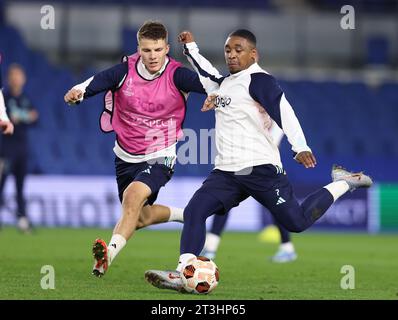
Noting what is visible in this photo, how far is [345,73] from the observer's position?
2448 centimetres

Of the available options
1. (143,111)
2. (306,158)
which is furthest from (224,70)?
(306,158)

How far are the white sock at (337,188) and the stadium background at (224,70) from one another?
673cm

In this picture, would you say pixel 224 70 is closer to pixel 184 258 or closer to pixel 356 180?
pixel 356 180

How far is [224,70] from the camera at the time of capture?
A: 73.2 ft

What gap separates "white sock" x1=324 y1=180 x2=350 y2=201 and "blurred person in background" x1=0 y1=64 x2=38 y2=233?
7682 mm

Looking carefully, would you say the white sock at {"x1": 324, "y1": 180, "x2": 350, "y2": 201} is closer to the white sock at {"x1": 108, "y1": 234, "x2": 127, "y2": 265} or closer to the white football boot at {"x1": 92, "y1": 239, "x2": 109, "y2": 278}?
the white sock at {"x1": 108, "y1": 234, "x2": 127, "y2": 265}

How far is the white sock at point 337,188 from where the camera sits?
30.9ft

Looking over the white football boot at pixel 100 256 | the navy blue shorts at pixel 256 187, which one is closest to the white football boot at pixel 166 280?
the white football boot at pixel 100 256

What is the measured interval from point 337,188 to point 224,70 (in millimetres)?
13040

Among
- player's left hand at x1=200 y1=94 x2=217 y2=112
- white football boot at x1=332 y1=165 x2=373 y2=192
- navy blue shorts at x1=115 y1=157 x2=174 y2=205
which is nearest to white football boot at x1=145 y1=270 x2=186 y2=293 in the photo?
navy blue shorts at x1=115 y1=157 x2=174 y2=205

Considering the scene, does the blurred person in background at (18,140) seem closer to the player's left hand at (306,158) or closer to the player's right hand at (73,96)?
the player's right hand at (73,96)

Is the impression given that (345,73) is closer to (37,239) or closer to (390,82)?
(390,82)
